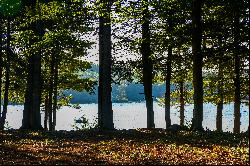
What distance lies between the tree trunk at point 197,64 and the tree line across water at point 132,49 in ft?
0.14

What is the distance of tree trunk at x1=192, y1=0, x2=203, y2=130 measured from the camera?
58.0ft

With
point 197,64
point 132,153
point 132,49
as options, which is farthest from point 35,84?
point 132,153

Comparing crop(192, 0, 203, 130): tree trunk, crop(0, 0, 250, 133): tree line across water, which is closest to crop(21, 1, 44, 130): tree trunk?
crop(0, 0, 250, 133): tree line across water

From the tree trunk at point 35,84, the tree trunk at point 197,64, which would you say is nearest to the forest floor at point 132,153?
the tree trunk at point 197,64

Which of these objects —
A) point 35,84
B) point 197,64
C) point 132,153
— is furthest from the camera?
point 35,84

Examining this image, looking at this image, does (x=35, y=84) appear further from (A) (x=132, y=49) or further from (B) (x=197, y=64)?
(B) (x=197, y=64)

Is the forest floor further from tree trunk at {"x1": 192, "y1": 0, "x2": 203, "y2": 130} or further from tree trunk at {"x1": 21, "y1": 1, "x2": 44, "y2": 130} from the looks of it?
tree trunk at {"x1": 21, "y1": 1, "x2": 44, "y2": 130}

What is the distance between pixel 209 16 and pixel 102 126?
26.8 feet

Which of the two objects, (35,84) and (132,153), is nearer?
(132,153)

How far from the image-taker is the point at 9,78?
30.8m

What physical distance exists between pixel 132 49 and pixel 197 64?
7957 millimetres

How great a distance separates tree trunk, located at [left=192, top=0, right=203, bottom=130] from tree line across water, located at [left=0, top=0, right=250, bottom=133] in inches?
1.7

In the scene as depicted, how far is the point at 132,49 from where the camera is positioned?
987 inches

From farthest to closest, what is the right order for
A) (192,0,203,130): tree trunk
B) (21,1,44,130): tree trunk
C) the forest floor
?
(21,1,44,130): tree trunk < (192,0,203,130): tree trunk < the forest floor
